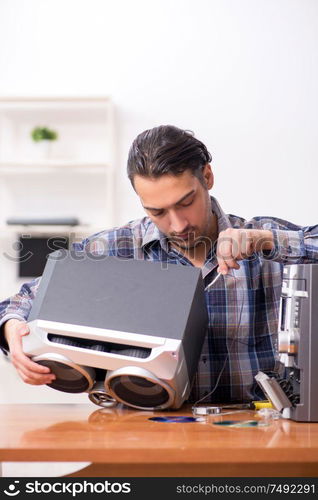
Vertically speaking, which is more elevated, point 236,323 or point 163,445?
point 236,323

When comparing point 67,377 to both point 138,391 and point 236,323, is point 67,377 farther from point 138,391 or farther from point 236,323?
point 236,323

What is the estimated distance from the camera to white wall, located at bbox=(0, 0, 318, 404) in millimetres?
3352

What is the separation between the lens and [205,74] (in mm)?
3404

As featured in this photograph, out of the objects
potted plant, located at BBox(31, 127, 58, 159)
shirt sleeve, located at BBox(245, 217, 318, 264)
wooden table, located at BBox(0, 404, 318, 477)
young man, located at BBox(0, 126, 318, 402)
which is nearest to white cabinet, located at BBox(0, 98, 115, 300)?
potted plant, located at BBox(31, 127, 58, 159)

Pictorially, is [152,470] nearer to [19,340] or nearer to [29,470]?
[19,340]

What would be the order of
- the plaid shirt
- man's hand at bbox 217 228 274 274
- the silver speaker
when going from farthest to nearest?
the plaid shirt → man's hand at bbox 217 228 274 274 → the silver speaker

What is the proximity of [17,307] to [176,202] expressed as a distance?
0.43 metres

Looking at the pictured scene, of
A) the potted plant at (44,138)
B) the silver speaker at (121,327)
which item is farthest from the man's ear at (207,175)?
the potted plant at (44,138)

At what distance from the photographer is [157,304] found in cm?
120

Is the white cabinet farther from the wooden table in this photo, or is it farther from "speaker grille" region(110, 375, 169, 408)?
the wooden table

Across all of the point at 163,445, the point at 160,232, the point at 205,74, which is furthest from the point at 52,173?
the point at 163,445

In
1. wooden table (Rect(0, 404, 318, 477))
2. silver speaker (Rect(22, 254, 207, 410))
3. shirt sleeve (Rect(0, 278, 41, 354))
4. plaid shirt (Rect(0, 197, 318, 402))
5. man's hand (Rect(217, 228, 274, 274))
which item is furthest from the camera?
plaid shirt (Rect(0, 197, 318, 402))

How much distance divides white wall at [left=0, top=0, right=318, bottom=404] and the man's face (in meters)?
1.78
